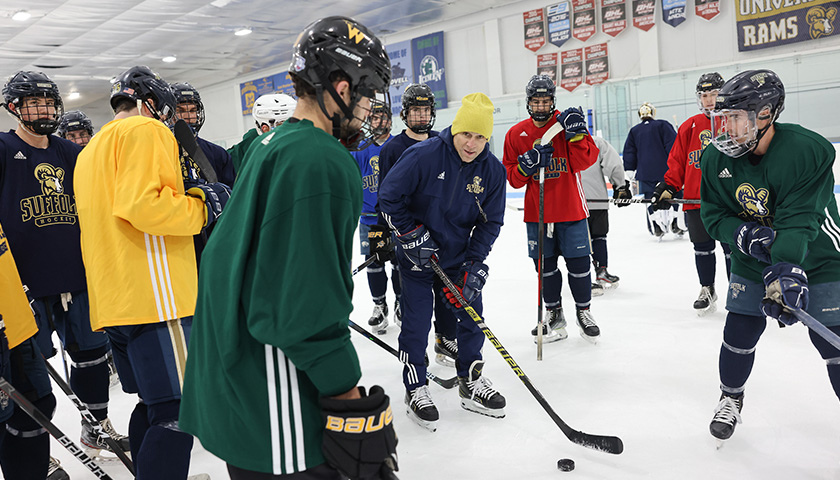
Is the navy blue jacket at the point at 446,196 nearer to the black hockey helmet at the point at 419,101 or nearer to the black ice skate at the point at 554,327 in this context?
the black hockey helmet at the point at 419,101

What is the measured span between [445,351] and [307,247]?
240cm

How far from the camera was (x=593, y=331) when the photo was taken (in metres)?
3.30

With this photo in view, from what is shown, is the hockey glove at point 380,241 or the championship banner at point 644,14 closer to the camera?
the hockey glove at point 380,241

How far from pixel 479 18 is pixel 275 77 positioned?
6339mm

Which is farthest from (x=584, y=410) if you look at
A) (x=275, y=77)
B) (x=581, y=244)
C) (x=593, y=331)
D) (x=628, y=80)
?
(x=275, y=77)

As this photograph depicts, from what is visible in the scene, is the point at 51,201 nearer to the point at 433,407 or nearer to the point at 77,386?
the point at 77,386

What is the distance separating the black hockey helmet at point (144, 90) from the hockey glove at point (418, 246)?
3.39ft

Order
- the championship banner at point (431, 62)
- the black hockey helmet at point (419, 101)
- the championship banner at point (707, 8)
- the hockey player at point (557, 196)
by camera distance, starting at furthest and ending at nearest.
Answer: the championship banner at point (431, 62), the championship banner at point (707, 8), the black hockey helmet at point (419, 101), the hockey player at point (557, 196)

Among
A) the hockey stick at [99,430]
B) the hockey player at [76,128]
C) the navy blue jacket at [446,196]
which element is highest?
the hockey player at [76,128]

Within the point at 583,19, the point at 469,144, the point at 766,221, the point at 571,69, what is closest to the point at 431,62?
the point at 571,69

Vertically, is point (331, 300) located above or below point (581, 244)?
above

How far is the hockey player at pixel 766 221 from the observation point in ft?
6.07

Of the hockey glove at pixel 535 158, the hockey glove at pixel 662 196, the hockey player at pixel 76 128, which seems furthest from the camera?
the hockey player at pixel 76 128

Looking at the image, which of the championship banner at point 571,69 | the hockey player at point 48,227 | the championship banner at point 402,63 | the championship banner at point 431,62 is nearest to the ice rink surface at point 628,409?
the hockey player at point 48,227
